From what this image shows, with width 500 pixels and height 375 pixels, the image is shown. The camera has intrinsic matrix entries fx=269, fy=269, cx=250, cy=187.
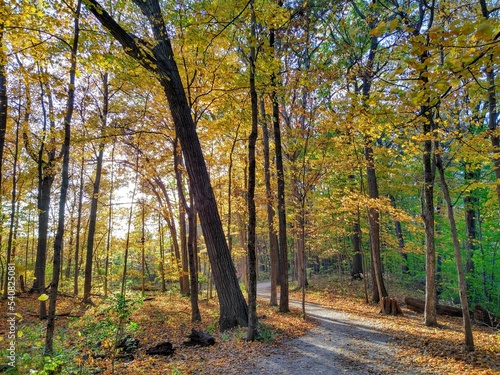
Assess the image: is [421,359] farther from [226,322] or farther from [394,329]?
[226,322]

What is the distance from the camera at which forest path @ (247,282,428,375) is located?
4715 mm

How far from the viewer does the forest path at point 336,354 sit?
4.71 m

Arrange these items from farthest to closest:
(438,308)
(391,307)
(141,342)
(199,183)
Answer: (438,308) → (391,307) → (199,183) → (141,342)

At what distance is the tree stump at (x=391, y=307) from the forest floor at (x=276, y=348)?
1.19 ft

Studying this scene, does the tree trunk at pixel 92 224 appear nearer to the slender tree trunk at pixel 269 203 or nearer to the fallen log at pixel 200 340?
the slender tree trunk at pixel 269 203

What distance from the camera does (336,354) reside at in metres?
5.54

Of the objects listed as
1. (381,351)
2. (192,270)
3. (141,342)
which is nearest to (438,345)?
(381,351)

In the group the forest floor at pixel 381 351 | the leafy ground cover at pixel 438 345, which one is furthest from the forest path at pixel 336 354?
the leafy ground cover at pixel 438 345

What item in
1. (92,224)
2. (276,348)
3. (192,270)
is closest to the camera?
(276,348)

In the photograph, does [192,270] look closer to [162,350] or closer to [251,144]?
[162,350]

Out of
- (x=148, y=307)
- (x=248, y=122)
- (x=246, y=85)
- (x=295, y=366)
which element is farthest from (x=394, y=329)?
(x=148, y=307)

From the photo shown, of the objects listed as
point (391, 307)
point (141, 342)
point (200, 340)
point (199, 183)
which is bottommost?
point (391, 307)

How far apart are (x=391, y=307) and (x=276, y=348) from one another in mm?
5726

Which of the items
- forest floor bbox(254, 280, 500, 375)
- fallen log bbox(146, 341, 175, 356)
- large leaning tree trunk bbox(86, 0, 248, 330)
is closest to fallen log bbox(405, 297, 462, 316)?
forest floor bbox(254, 280, 500, 375)
